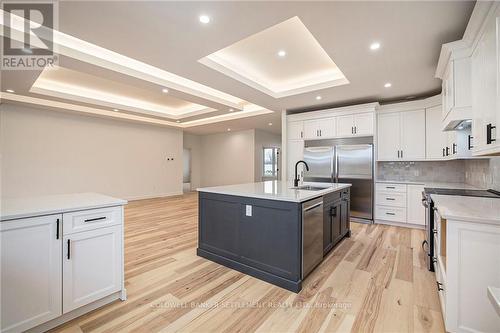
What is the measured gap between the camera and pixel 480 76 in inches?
71.7

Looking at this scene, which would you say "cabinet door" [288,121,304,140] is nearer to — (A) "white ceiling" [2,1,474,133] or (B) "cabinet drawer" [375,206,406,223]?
(A) "white ceiling" [2,1,474,133]

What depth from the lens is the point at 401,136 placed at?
4.40 metres

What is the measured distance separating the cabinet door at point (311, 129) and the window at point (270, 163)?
152 inches

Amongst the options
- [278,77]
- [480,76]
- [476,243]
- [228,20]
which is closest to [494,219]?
[476,243]

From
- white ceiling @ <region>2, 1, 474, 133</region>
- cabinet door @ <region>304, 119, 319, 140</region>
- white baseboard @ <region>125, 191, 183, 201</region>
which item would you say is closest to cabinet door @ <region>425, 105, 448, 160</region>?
white ceiling @ <region>2, 1, 474, 133</region>

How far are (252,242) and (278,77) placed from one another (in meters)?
3.04

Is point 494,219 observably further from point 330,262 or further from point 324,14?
point 324,14

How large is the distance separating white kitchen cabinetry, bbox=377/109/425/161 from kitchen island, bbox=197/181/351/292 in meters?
2.36

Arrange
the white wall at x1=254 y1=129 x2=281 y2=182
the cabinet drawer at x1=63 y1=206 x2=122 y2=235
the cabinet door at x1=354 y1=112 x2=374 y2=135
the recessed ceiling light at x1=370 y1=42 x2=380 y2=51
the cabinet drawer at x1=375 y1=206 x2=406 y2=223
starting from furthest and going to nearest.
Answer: the white wall at x1=254 y1=129 x2=281 y2=182 → the cabinet door at x1=354 y1=112 x2=374 y2=135 → the cabinet drawer at x1=375 y1=206 x2=406 y2=223 → the recessed ceiling light at x1=370 y1=42 x2=380 y2=51 → the cabinet drawer at x1=63 y1=206 x2=122 y2=235

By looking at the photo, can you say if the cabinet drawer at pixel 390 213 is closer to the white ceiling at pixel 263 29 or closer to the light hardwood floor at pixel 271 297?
the light hardwood floor at pixel 271 297

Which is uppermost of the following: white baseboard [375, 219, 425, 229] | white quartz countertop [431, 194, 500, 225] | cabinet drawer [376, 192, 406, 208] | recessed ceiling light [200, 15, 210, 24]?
recessed ceiling light [200, 15, 210, 24]

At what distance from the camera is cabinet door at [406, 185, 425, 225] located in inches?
160

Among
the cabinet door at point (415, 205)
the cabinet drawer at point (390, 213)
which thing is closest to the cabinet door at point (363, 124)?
the cabinet door at point (415, 205)

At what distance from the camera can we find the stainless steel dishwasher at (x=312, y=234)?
86.0 inches
